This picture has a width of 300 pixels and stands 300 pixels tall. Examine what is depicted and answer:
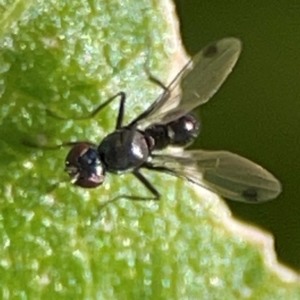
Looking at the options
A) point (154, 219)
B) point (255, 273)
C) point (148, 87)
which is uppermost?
point (148, 87)

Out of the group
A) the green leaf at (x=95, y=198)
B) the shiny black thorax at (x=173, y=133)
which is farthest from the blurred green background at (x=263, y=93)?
the green leaf at (x=95, y=198)

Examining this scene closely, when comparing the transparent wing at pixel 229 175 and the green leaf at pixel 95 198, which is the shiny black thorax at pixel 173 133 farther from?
the green leaf at pixel 95 198

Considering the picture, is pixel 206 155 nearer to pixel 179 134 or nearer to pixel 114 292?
pixel 179 134

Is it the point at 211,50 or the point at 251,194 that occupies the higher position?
the point at 211,50

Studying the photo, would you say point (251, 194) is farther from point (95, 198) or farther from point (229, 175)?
point (95, 198)

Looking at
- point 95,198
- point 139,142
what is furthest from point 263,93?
point 95,198

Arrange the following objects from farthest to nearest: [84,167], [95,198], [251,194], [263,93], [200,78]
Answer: [263,93] → [200,78] → [251,194] → [84,167] → [95,198]

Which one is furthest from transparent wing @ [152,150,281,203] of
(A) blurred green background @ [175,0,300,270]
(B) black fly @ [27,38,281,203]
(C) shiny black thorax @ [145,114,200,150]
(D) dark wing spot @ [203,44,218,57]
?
(A) blurred green background @ [175,0,300,270]

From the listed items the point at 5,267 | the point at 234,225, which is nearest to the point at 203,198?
the point at 234,225
